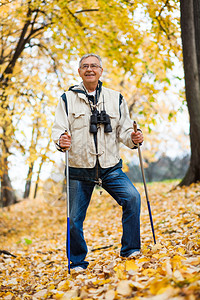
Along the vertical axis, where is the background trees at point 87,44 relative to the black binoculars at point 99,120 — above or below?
above

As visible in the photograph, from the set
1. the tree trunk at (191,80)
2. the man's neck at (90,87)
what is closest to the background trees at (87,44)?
the tree trunk at (191,80)

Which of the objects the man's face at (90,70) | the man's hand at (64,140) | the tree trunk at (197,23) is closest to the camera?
the man's hand at (64,140)

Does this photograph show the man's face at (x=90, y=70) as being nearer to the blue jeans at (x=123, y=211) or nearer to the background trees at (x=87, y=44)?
the blue jeans at (x=123, y=211)

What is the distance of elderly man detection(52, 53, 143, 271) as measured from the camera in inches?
118

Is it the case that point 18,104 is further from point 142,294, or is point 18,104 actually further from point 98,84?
point 142,294

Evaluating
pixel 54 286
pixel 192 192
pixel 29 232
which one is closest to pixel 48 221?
pixel 29 232

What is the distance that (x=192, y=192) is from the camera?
644cm

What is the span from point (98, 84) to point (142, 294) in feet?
7.12

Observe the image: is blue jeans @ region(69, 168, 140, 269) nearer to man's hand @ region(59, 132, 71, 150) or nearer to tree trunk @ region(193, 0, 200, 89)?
man's hand @ region(59, 132, 71, 150)

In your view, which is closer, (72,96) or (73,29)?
(72,96)

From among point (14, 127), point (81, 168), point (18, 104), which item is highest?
point (18, 104)

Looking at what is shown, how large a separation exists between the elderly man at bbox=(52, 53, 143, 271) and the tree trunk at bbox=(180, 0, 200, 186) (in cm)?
372

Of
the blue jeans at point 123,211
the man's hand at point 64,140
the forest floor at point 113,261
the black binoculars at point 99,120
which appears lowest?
the forest floor at point 113,261

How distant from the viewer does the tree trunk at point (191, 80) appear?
6.03 meters
